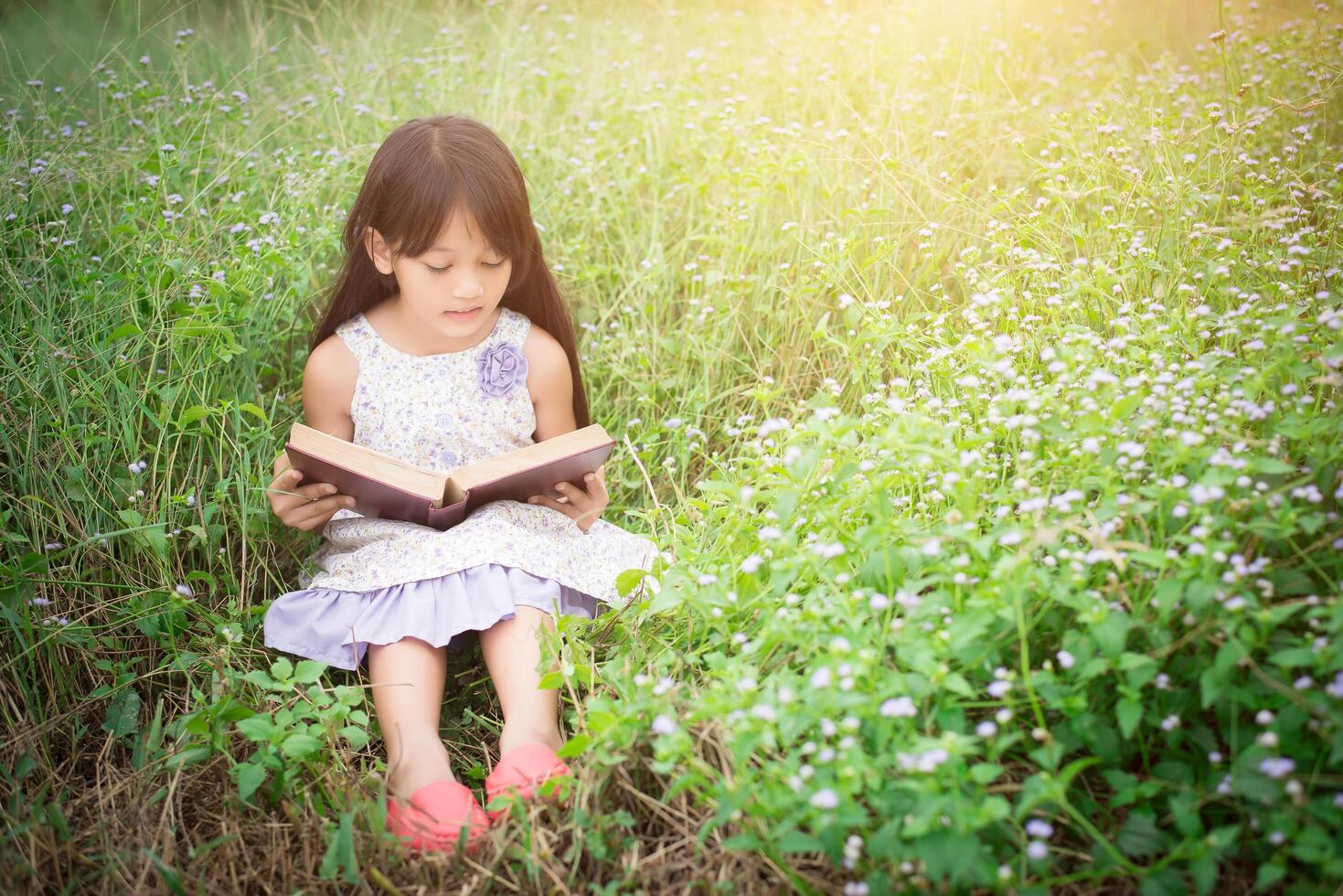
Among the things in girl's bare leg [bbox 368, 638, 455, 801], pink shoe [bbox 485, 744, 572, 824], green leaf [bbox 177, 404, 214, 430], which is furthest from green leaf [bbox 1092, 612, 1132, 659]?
green leaf [bbox 177, 404, 214, 430]

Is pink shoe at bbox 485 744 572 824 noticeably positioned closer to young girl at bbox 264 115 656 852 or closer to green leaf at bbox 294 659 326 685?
young girl at bbox 264 115 656 852

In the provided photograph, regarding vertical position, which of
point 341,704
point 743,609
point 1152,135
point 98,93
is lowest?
point 341,704

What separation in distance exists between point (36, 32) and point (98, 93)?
7.74ft

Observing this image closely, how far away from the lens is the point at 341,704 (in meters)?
2.14

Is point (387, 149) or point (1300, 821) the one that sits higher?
point (387, 149)

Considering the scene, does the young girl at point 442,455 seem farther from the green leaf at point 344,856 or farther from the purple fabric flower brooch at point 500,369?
the green leaf at point 344,856

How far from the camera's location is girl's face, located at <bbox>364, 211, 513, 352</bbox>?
2547 millimetres

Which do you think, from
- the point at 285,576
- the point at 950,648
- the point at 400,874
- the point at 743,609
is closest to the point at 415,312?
the point at 285,576

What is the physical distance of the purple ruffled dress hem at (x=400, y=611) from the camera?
7.77 ft

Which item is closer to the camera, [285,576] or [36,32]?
[285,576]

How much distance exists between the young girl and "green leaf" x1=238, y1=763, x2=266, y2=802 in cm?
28

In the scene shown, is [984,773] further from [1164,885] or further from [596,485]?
[596,485]

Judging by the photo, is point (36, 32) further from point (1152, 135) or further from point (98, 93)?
point (1152, 135)

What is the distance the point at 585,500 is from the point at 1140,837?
1.60 meters
